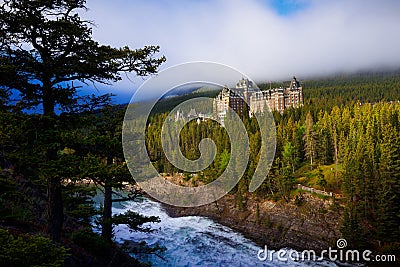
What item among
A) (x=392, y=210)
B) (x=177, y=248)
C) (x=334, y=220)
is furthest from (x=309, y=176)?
(x=177, y=248)

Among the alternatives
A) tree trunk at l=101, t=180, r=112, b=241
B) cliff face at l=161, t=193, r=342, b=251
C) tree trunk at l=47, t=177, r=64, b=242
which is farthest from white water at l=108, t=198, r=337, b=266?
tree trunk at l=47, t=177, r=64, b=242

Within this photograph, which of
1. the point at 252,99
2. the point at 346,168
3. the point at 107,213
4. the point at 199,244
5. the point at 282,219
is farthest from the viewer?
the point at 252,99

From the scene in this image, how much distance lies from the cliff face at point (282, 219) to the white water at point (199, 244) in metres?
2.53

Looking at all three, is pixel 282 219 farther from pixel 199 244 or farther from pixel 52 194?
pixel 52 194

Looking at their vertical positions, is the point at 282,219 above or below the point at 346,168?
below

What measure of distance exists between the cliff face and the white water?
2.53 m

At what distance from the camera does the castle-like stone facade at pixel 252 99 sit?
7669cm

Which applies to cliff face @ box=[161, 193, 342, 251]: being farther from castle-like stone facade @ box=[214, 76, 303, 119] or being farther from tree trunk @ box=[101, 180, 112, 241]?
castle-like stone facade @ box=[214, 76, 303, 119]

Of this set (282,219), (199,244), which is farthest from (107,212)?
(282,219)

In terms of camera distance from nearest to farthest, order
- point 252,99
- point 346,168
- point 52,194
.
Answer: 1. point 52,194
2. point 346,168
3. point 252,99

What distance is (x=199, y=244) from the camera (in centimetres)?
2609

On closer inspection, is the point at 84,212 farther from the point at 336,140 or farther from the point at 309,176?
the point at 336,140

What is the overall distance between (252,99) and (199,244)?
6668 centimetres

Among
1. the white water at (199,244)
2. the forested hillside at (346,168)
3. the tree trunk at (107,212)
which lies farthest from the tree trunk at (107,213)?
the white water at (199,244)
